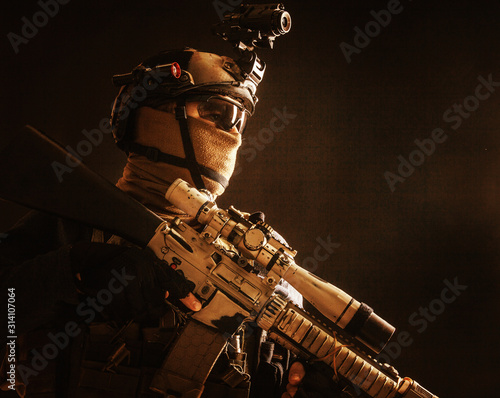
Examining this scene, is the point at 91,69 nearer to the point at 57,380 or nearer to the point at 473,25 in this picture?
the point at 57,380

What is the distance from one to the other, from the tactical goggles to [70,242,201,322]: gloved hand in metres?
0.59

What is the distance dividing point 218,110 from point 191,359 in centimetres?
88

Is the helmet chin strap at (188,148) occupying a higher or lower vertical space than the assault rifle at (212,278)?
higher

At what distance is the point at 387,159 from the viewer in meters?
2.06

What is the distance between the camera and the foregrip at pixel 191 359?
3.62ft

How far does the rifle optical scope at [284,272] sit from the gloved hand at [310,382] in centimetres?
18

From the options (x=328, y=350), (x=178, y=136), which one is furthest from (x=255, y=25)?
(x=328, y=350)

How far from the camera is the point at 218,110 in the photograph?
57.1 inches

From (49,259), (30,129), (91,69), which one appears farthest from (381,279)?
(91,69)

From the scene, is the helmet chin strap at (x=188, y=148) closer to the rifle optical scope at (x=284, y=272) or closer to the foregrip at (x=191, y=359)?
the rifle optical scope at (x=284, y=272)

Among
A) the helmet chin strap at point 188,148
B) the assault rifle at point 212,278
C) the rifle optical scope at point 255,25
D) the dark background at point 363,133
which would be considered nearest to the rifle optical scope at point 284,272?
the assault rifle at point 212,278

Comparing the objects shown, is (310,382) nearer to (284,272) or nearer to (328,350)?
(328,350)

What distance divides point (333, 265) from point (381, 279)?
0.85ft

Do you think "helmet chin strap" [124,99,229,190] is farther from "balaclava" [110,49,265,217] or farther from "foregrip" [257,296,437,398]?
"foregrip" [257,296,437,398]
